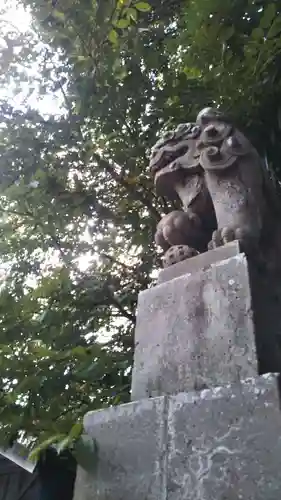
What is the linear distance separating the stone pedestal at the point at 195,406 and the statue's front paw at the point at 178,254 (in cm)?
6

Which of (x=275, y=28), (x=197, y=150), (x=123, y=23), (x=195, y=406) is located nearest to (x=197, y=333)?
(x=195, y=406)

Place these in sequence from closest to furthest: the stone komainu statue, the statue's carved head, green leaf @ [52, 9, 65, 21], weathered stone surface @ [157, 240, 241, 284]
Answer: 1. weathered stone surface @ [157, 240, 241, 284]
2. the stone komainu statue
3. the statue's carved head
4. green leaf @ [52, 9, 65, 21]

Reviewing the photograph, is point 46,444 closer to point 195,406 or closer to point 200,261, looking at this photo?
point 195,406

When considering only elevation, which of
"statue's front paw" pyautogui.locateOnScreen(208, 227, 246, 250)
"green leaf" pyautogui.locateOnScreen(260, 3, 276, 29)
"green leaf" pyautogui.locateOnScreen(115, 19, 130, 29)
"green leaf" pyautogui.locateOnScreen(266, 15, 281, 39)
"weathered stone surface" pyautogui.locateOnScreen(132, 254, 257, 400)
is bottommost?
"weathered stone surface" pyautogui.locateOnScreen(132, 254, 257, 400)

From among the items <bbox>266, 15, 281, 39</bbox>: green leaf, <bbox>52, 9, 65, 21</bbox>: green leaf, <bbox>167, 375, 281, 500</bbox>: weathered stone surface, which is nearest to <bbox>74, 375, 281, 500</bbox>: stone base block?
<bbox>167, 375, 281, 500</bbox>: weathered stone surface

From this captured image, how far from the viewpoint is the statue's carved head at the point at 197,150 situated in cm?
257

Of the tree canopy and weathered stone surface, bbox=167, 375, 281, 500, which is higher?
the tree canopy

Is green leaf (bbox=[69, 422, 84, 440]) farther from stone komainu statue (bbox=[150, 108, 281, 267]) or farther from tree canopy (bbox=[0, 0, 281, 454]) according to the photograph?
stone komainu statue (bbox=[150, 108, 281, 267])

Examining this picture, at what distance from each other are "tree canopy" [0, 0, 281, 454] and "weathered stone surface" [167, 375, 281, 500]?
23.4 inches

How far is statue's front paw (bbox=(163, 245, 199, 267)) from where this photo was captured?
2529mm

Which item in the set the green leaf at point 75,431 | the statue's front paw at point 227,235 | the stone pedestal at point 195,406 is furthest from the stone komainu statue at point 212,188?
the green leaf at point 75,431

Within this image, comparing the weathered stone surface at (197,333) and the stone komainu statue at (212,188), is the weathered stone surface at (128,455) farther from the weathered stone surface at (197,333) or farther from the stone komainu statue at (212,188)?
the stone komainu statue at (212,188)

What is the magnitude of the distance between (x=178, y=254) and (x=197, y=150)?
0.59m

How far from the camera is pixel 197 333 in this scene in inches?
85.7
